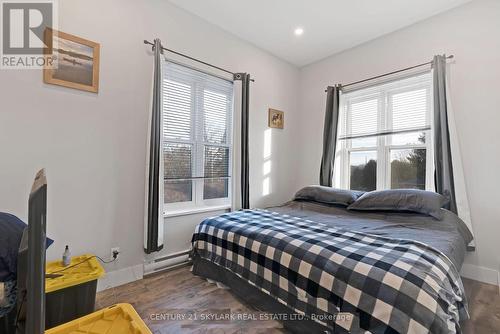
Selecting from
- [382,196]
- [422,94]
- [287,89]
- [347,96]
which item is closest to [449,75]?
[422,94]

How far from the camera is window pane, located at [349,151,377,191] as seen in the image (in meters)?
3.21

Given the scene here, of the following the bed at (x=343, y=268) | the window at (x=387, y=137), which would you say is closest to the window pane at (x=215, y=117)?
the bed at (x=343, y=268)

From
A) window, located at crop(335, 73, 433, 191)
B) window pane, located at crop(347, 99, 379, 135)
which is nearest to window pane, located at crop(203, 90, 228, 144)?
window, located at crop(335, 73, 433, 191)

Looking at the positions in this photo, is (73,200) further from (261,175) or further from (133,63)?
(261,175)

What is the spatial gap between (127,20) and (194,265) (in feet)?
8.09

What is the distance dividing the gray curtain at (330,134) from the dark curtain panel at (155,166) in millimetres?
2272

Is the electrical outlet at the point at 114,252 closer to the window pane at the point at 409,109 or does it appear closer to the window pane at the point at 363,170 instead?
the window pane at the point at 363,170

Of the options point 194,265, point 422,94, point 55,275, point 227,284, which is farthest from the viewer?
point 422,94

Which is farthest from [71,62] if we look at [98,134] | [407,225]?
[407,225]

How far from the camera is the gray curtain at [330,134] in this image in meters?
3.38

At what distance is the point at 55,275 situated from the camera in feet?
5.34

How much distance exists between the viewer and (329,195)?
2.97m

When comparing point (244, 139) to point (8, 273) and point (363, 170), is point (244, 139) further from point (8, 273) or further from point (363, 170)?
point (8, 273)

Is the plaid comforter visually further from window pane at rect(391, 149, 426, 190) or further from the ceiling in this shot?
the ceiling
